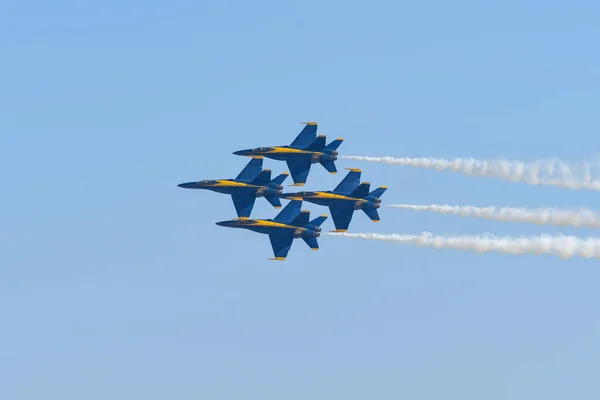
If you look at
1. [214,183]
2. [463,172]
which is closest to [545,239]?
[463,172]

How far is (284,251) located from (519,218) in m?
26.8

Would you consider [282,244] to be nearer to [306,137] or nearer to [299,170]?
[299,170]

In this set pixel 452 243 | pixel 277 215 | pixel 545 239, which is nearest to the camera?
pixel 545 239

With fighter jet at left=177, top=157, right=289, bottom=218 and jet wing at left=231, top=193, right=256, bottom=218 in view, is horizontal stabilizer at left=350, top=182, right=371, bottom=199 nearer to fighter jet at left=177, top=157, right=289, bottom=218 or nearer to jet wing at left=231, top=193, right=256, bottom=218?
fighter jet at left=177, top=157, right=289, bottom=218

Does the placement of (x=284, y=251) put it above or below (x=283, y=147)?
below

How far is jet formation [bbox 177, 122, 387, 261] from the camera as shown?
13312 cm

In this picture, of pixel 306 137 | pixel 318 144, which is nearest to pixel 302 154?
pixel 318 144

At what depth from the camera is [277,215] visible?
136875 mm

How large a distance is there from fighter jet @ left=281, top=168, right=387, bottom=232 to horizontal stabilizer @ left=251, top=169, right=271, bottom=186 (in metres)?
2.53

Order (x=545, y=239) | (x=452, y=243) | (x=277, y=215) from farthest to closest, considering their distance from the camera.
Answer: (x=277, y=215), (x=452, y=243), (x=545, y=239)

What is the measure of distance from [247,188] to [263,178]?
7.17 feet

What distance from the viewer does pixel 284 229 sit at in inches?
5226

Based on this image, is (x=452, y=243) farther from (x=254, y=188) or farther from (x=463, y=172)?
(x=254, y=188)

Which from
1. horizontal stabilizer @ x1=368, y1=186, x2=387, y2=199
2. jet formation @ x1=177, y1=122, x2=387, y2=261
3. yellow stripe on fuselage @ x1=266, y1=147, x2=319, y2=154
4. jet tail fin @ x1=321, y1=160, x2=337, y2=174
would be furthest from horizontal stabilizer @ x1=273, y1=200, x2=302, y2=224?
horizontal stabilizer @ x1=368, y1=186, x2=387, y2=199
